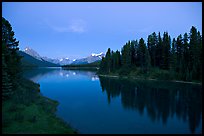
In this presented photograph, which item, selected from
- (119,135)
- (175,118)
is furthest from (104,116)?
(175,118)

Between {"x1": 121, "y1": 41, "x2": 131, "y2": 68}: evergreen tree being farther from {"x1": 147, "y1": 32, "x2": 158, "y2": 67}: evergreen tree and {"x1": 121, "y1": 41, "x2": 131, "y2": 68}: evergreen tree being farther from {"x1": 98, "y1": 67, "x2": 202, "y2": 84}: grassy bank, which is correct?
{"x1": 147, "y1": 32, "x2": 158, "y2": 67}: evergreen tree

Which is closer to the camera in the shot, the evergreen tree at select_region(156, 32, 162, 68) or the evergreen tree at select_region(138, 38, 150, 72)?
the evergreen tree at select_region(138, 38, 150, 72)

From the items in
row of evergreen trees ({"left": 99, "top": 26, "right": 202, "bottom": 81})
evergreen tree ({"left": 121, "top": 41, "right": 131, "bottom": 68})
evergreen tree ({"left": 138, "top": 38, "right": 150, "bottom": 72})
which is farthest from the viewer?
evergreen tree ({"left": 121, "top": 41, "right": 131, "bottom": 68})

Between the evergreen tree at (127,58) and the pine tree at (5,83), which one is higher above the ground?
the evergreen tree at (127,58)

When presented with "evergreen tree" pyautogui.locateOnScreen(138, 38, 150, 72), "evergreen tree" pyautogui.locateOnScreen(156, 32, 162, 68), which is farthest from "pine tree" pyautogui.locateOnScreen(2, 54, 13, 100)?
"evergreen tree" pyautogui.locateOnScreen(156, 32, 162, 68)

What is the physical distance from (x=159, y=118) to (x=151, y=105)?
7794 millimetres

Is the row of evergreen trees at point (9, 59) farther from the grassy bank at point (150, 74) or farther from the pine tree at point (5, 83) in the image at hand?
the grassy bank at point (150, 74)

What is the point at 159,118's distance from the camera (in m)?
25.9

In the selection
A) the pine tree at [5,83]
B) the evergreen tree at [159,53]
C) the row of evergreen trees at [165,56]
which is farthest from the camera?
the evergreen tree at [159,53]

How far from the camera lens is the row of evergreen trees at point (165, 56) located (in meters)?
69.0

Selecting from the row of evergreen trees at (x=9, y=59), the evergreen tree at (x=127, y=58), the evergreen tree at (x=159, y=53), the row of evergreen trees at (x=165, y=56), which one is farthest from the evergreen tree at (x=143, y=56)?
the row of evergreen trees at (x=9, y=59)

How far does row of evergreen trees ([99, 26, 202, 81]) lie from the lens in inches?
2717

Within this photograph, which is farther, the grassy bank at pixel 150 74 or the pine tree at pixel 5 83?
the grassy bank at pixel 150 74

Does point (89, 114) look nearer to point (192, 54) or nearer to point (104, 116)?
point (104, 116)
